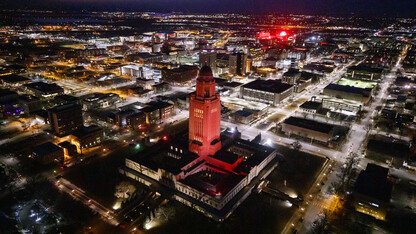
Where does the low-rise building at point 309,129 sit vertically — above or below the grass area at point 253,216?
above

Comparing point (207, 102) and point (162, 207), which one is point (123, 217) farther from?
point (207, 102)

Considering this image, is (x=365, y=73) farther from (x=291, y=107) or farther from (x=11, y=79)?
(x=11, y=79)

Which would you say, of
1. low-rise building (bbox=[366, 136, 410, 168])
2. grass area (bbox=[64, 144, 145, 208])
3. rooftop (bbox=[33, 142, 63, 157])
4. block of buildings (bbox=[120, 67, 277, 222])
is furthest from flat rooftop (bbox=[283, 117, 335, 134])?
rooftop (bbox=[33, 142, 63, 157])

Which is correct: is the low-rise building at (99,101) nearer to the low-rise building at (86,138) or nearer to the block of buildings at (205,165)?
the low-rise building at (86,138)

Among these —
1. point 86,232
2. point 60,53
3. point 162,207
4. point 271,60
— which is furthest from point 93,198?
point 60,53

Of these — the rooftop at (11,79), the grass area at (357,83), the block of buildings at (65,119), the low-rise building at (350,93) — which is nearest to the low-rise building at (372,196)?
the low-rise building at (350,93)

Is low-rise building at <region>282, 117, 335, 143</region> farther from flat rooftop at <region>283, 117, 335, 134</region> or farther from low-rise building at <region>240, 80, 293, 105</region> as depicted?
low-rise building at <region>240, 80, 293, 105</region>
